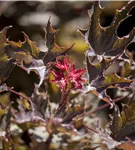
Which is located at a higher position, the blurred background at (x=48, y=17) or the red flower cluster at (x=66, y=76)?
the red flower cluster at (x=66, y=76)

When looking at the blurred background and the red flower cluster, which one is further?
the blurred background

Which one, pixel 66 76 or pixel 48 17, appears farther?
pixel 48 17

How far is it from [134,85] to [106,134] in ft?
0.40

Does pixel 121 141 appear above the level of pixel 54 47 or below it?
below

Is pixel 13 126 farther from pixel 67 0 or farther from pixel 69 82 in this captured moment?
pixel 67 0

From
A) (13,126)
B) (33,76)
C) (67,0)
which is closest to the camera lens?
(13,126)

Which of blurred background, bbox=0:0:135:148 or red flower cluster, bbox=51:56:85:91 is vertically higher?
red flower cluster, bbox=51:56:85:91

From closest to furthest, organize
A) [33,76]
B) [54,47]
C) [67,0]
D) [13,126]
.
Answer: [54,47] < [13,126] < [33,76] < [67,0]

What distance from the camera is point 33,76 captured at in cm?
196

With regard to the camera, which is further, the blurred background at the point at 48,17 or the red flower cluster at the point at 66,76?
the blurred background at the point at 48,17

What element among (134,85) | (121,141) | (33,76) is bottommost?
(33,76)

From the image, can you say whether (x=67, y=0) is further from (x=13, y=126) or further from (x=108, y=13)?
(x=13, y=126)

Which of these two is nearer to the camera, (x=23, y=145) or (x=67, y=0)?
(x=23, y=145)

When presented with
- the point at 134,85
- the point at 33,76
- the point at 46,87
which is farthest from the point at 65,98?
the point at 33,76
